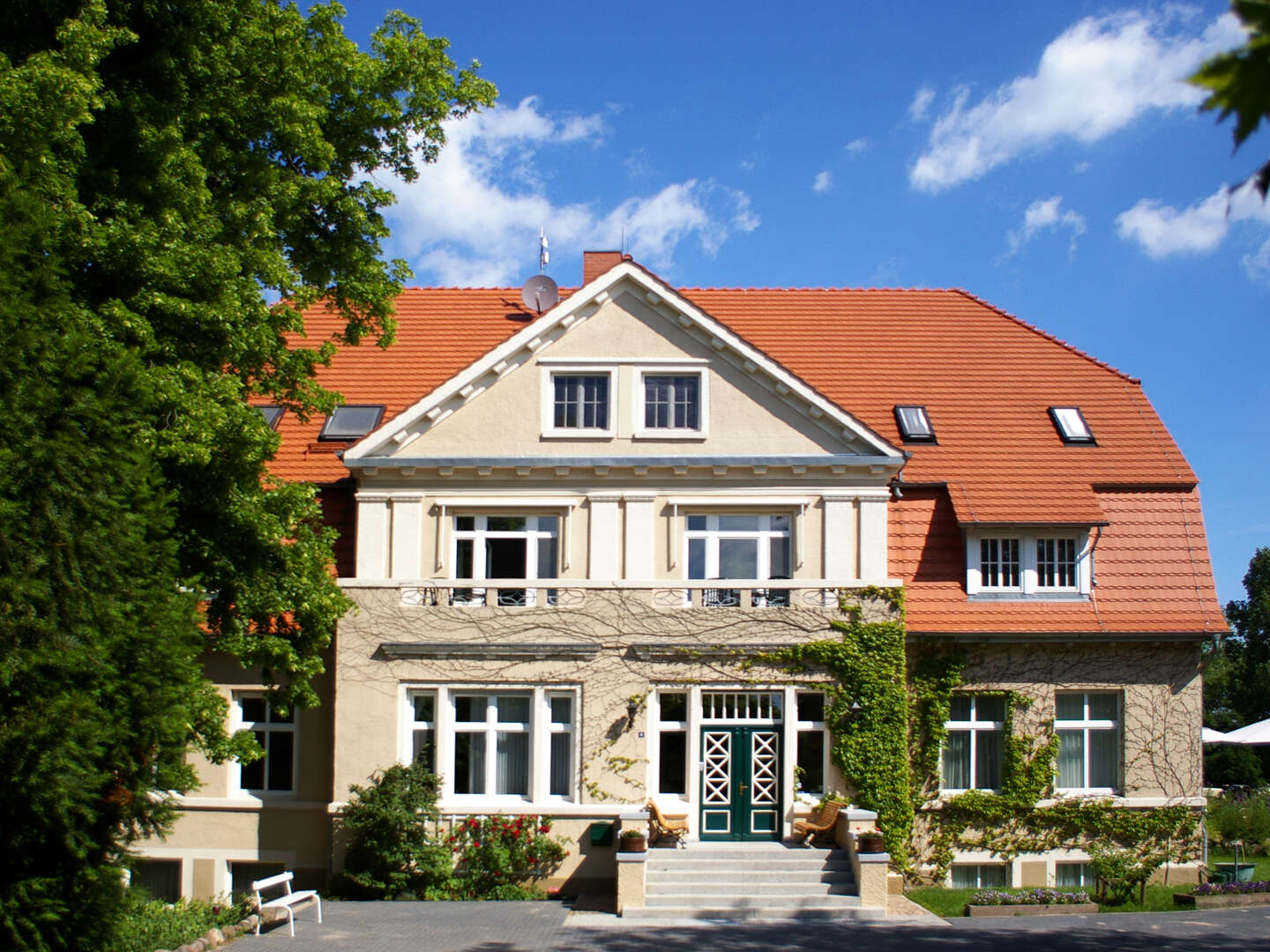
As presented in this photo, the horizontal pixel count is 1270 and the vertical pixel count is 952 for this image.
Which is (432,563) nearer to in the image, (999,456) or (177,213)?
(177,213)

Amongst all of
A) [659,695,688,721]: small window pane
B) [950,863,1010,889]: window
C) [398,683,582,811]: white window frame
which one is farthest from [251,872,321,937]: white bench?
[950,863,1010,889]: window

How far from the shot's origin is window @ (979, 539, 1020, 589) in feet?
70.5

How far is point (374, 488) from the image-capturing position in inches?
816

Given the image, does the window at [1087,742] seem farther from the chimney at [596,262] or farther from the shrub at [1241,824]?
the chimney at [596,262]

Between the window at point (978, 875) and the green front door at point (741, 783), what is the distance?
3419mm

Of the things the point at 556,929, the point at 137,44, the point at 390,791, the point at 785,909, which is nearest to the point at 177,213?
the point at 137,44

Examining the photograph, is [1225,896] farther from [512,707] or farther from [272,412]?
[272,412]

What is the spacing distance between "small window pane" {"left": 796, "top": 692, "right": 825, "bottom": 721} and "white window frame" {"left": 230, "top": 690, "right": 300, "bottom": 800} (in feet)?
27.9

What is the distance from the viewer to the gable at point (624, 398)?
20641mm

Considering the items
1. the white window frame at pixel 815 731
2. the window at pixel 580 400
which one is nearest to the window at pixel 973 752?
the white window frame at pixel 815 731

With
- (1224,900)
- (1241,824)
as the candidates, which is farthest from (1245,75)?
(1241,824)

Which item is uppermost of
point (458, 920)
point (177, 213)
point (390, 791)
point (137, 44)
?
point (137, 44)

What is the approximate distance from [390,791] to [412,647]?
7.67 feet

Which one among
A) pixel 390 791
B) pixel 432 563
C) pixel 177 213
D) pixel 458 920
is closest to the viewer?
pixel 177 213
